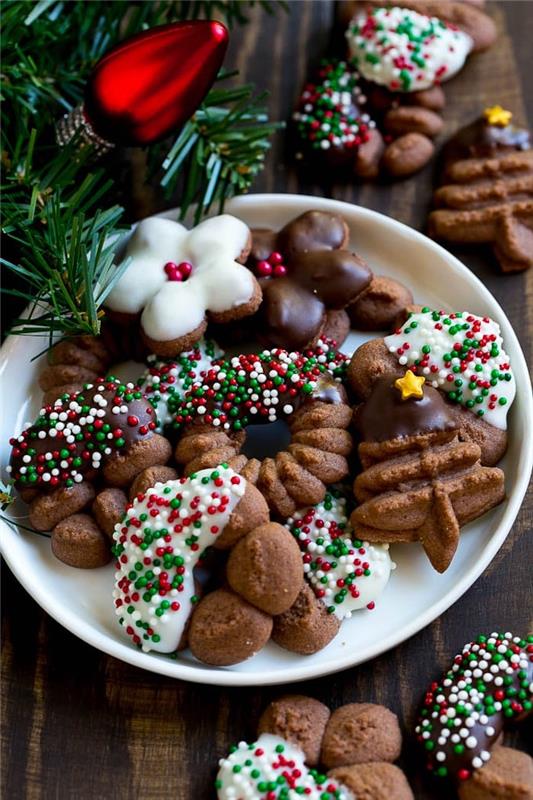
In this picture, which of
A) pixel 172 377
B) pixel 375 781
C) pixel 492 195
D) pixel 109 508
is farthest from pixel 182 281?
pixel 375 781

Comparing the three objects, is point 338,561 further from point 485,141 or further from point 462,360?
point 485,141

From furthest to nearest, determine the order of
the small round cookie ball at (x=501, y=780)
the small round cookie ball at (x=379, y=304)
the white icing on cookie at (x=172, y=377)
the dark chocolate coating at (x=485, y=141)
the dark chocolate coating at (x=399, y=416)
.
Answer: the dark chocolate coating at (x=485, y=141) < the small round cookie ball at (x=379, y=304) < the white icing on cookie at (x=172, y=377) < the dark chocolate coating at (x=399, y=416) < the small round cookie ball at (x=501, y=780)

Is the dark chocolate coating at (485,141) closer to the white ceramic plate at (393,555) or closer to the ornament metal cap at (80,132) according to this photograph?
the white ceramic plate at (393,555)

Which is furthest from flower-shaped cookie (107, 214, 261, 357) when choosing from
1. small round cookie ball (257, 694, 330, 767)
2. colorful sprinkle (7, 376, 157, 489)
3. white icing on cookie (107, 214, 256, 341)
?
small round cookie ball (257, 694, 330, 767)

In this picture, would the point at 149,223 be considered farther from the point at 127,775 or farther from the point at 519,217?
the point at 127,775

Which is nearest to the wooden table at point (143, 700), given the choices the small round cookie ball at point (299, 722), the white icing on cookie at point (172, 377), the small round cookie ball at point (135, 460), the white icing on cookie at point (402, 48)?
the small round cookie ball at point (299, 722)

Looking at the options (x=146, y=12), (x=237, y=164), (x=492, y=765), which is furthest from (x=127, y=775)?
(x=146, y=12)

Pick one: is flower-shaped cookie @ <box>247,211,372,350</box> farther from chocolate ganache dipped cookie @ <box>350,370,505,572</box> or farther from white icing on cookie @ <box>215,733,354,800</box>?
white icing on cookie @ <box>215,733,354,800</box>
